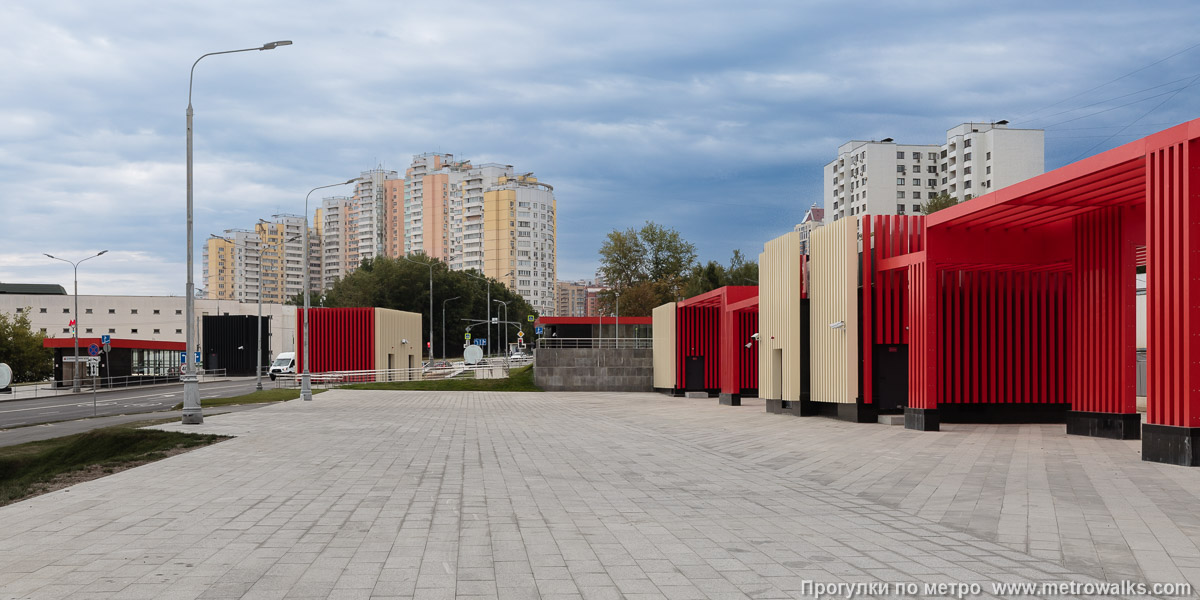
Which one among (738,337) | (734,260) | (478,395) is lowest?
(478,395)

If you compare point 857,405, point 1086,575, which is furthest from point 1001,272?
point 1086,575

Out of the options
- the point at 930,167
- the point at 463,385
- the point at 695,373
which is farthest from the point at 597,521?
the point at 930,167

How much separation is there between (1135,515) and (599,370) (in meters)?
37.3

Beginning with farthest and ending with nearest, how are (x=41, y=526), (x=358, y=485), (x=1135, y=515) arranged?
(x=358, y=485), (x=1135, y=515), (x=41, y=526)

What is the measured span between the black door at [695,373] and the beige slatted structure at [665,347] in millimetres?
879

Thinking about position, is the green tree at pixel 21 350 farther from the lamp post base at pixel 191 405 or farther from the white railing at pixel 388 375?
the lamp post base at pixel 191 405

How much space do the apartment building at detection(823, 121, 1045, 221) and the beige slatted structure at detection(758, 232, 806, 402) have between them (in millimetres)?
76082

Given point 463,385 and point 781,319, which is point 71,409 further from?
point 781,319

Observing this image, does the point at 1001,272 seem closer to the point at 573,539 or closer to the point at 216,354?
the point at 573,539

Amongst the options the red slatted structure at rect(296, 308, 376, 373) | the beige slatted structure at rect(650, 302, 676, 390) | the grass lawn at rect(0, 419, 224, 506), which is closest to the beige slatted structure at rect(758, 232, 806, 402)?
the beige slatted structure at rect(650, 302, 676, 390)

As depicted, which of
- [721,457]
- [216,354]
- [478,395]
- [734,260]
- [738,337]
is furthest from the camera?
[734,260]

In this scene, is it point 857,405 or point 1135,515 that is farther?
point 857,405

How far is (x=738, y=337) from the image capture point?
32.8 metres

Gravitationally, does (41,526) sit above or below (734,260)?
below
